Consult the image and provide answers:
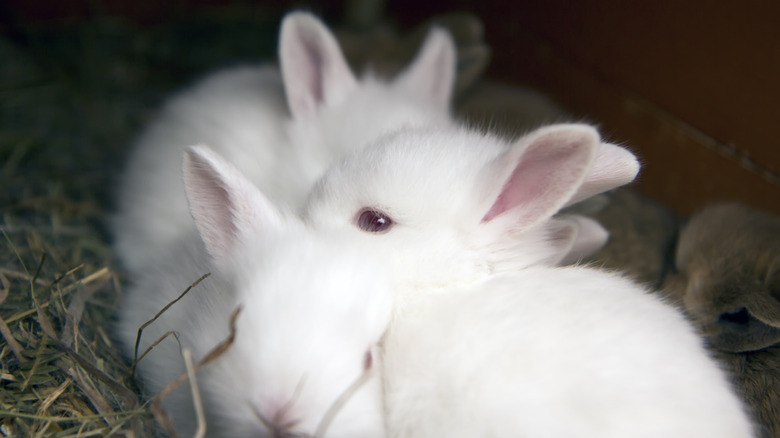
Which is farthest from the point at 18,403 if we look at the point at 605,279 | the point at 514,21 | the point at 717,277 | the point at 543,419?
the point at 514,21

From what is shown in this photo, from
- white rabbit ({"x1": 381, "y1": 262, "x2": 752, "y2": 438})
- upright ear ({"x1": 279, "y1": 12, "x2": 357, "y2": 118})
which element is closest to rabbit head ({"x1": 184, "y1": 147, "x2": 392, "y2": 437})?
white rabbit ({"x1": 381, "y1": 262, "x2": 752, "y2": 438})

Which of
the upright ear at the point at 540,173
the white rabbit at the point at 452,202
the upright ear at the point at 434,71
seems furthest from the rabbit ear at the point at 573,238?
the upright ear at the point at 434,71

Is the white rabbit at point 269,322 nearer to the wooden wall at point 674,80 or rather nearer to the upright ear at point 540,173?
the upright ear at point 540,173

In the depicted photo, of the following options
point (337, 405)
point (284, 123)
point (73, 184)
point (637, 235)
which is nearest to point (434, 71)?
point (284, 123)

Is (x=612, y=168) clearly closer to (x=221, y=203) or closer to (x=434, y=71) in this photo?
(x=221, y=203)

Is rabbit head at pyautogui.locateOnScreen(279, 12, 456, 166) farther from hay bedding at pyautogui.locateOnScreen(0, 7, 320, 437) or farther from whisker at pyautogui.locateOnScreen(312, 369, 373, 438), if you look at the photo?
whisker at pyautogui.locateOnScreen(312, 369, 373, 438)

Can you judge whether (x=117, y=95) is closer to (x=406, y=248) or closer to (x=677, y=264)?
(x=406, y=248)

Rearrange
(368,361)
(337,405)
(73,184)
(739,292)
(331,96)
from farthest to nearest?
1. (73,184)
2. (331,96)
3. (739,292)
4. (368,361)
5. (337,405)
